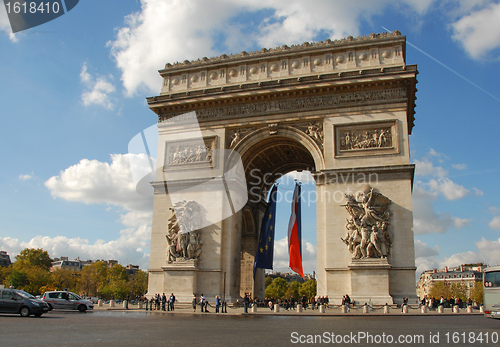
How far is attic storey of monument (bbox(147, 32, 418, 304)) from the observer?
22344 mm

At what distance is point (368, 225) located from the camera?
73.1ft

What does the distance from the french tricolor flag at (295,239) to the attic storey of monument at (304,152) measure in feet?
10.7

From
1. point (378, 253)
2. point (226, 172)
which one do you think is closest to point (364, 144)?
point (378, 253)

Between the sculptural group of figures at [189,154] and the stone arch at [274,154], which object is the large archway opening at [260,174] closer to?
the stone arch at [274,154]

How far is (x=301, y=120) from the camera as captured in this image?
84.3 ft

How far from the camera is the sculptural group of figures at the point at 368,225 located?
862 inches

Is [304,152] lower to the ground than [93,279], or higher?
higher

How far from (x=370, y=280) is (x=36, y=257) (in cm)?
6820

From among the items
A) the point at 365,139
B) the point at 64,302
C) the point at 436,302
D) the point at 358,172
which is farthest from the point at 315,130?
the point at 64,302

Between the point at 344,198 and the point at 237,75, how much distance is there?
10.2m

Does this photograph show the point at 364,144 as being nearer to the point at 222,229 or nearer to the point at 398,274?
the point at 398,274

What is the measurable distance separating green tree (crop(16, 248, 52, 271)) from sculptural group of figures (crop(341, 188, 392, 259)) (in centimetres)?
6592

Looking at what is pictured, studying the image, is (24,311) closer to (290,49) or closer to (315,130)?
(315,130)

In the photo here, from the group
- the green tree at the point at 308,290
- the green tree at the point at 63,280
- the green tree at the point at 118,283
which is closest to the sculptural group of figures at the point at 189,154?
the green tree at the point at 63,280
